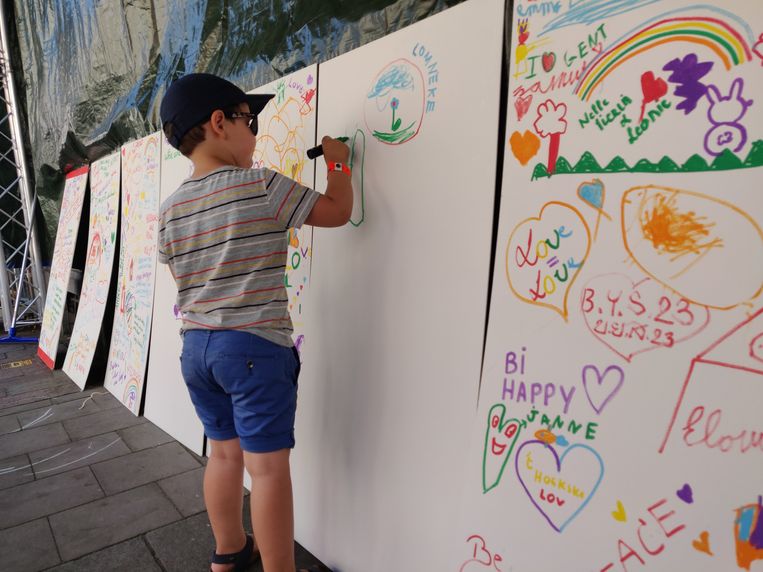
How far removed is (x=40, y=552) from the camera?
156 cm

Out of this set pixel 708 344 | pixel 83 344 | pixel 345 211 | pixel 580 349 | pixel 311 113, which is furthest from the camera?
pixel 83 344

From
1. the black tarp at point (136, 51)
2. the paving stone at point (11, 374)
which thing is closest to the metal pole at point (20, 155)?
the black tarp at point (136, 51)

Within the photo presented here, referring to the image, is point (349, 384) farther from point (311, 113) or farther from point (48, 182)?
point (48, 182)

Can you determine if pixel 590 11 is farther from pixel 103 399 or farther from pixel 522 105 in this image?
pixel 103 399

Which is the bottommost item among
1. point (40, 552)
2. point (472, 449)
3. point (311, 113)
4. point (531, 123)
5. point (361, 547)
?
point (40, 552)

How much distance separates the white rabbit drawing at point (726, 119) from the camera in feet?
2.37

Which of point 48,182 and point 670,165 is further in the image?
point 48,182

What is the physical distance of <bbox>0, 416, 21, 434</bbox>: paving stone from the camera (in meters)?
2.53

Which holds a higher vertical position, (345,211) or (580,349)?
(345,211)

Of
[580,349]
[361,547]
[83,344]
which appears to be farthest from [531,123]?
[83,344]

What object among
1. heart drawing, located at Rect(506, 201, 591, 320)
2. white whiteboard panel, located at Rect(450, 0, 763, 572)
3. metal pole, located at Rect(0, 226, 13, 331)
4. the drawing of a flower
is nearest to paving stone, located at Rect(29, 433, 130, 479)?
white whiteboard panel, located at Rect(450, 0, 763, 572)

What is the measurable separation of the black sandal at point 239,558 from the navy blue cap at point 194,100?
47.1 inches

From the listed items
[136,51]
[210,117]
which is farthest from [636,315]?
[136,51]

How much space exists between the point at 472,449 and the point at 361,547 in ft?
1.70
